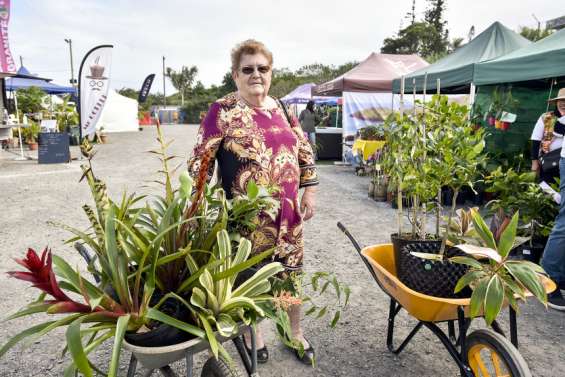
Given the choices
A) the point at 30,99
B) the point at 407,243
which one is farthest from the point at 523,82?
the point at 30,99

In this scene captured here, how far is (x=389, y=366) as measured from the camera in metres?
2.32

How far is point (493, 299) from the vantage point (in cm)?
145

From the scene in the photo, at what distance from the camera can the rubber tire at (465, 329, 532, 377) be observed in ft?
4.92

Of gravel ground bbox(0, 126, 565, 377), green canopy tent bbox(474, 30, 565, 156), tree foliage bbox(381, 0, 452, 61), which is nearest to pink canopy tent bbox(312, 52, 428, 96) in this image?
green canopy tent bbox(474, 30, 565, 156)

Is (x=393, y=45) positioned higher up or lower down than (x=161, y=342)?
higher up

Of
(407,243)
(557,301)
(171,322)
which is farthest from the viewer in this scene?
(557,301)

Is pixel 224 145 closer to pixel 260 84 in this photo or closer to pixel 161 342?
pixel 260 84

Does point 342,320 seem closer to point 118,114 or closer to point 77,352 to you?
point 77,352

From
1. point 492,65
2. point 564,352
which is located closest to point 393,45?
point 492,65

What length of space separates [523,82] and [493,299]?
19.9ft

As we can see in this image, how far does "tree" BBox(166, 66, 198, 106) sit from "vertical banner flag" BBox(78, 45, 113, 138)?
6194 cm

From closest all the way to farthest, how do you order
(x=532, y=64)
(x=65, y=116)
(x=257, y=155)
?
(x=257, y=155) < (x=532, y=64) < (x=65, y=116)

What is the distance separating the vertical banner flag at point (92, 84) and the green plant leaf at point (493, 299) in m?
9.95

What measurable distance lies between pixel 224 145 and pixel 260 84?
0.35 meters
